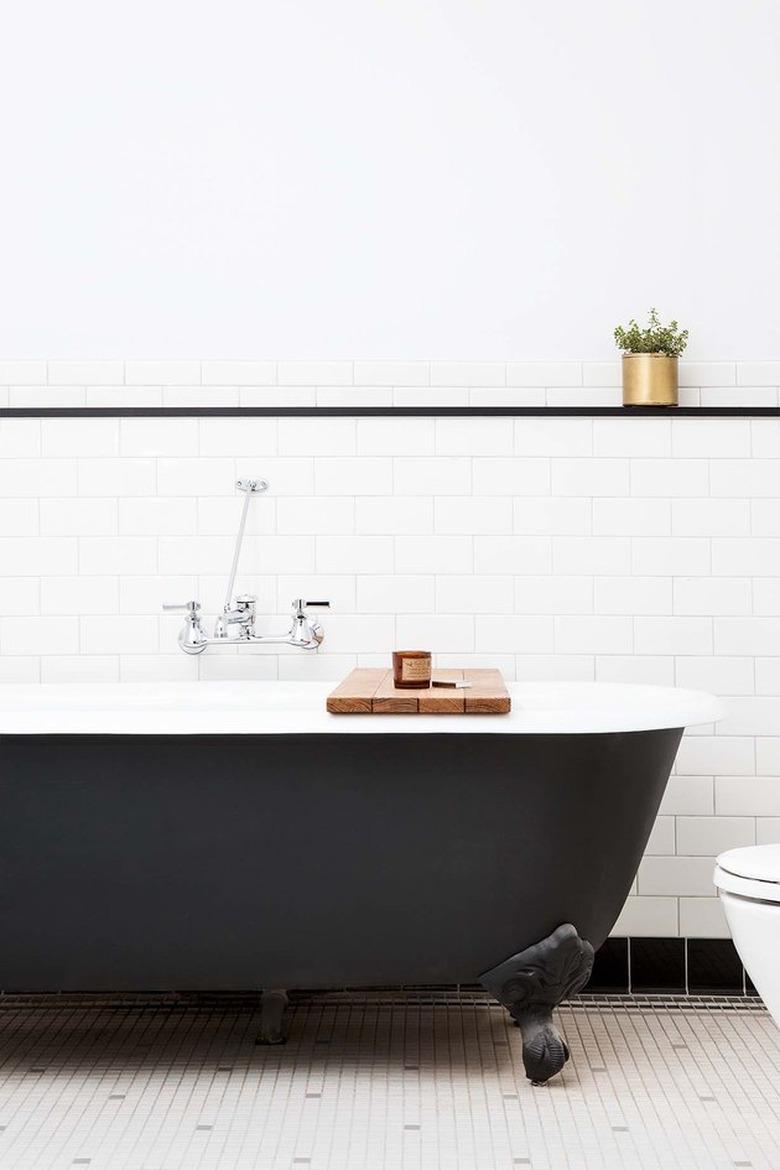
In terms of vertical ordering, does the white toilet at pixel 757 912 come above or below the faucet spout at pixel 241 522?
below

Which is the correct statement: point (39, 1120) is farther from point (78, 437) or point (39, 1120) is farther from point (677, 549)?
point (677, 549)

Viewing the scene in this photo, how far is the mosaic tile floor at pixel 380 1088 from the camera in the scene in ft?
7.59

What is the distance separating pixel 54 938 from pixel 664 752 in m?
1.36

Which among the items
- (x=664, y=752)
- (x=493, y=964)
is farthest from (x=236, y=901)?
(x=664, y=752)

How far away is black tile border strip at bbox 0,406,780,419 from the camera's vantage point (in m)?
3.36

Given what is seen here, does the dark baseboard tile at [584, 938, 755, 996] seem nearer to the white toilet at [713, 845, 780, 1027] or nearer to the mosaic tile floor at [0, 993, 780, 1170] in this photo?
the mosaic tile floor at [0, 993, 780, 1170]

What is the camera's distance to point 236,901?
100 inches

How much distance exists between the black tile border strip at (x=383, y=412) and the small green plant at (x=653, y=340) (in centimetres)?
15

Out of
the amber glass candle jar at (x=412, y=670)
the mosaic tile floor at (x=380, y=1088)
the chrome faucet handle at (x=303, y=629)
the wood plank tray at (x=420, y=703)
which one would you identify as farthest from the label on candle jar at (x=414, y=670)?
the mosaic tile floor at (x=380, y=1088)

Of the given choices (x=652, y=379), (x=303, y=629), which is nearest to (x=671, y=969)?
(x=303, y=629)

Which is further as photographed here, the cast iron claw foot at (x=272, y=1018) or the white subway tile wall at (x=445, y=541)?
the white subway tile wall at (x=445, y=541)

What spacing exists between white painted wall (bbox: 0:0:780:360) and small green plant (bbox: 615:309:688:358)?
0.12m

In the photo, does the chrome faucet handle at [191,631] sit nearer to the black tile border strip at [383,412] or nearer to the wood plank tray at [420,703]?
the black tile border strip at [383,412]

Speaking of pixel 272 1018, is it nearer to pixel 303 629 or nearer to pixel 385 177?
pixel 303 629
